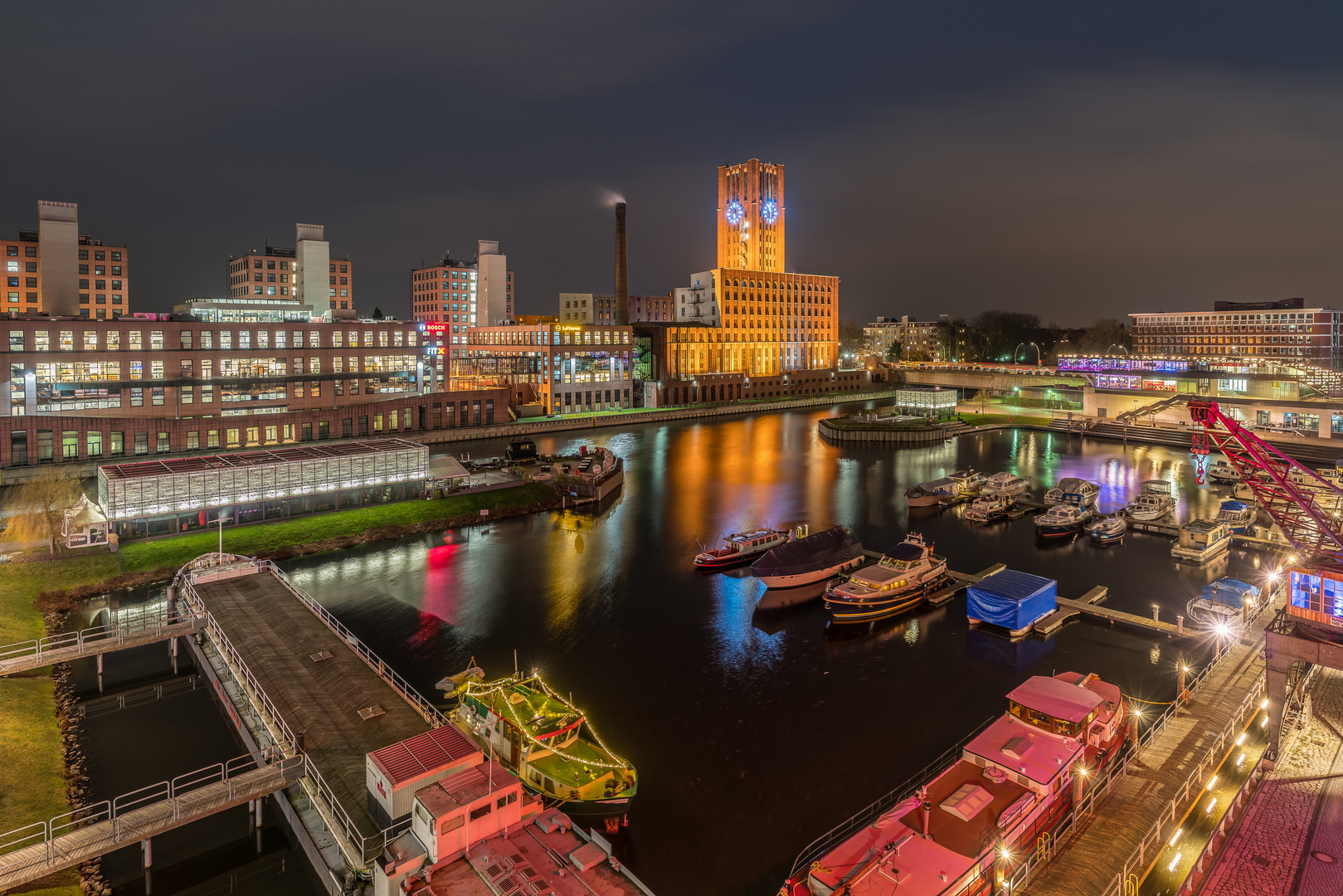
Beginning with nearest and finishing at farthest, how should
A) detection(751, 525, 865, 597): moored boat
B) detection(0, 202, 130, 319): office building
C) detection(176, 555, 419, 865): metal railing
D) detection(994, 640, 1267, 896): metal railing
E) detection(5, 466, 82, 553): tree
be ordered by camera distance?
detection(994, 640, 1267, 896): metal railing
detection(176, 555, 419, 865): metal railing
detection(751, 525, 865, 597): moored boat
detection(5, 466, 82, 553): tree
detection(0, 202, 130, 319): office building

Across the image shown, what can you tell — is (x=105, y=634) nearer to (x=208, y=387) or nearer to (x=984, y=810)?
(x=984, y=810)

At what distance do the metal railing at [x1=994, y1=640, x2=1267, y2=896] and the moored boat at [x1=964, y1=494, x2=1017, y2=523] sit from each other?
21.3 metres

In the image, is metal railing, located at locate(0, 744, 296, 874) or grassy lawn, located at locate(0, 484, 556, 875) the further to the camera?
grassy lawn, located at locate(0, 484, 556, 875)

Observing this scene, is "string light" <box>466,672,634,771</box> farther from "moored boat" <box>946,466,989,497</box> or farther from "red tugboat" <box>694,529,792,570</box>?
"moored boat" <box>946,466,989,497</box>

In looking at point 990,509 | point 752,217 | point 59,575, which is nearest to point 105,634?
point 59,575

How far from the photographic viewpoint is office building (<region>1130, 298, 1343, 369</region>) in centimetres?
11569

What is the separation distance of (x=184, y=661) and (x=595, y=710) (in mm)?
13399

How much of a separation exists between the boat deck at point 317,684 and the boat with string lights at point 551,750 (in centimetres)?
157

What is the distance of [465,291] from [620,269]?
31955mm

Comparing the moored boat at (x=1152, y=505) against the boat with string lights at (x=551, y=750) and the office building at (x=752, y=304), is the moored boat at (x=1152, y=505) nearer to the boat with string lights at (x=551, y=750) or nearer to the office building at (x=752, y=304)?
the boat with string lights at (x=551, y=750)

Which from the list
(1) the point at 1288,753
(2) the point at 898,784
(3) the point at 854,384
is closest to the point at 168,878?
(2) the point at 898,784

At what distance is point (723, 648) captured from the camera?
24.4m

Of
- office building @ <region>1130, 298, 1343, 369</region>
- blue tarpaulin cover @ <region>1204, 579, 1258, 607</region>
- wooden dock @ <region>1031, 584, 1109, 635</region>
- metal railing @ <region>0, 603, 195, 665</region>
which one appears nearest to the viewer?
metal railing @ <region>0, 603, 195, 665</region>

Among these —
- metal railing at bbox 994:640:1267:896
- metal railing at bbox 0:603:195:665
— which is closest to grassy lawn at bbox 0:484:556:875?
metal railing at bbox 0:603:195:665
